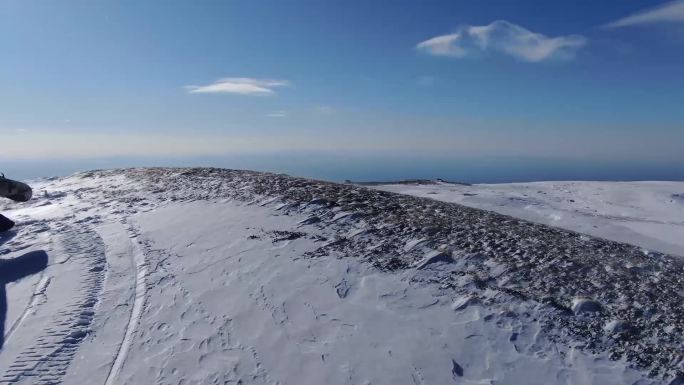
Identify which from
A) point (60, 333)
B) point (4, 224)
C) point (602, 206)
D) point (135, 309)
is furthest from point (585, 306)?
point (602, 206)

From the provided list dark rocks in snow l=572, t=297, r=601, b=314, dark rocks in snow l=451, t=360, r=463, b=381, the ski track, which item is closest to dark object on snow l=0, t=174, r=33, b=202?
the ski track

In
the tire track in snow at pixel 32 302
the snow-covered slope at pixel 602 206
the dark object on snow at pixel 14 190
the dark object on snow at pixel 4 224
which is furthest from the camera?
the dark object on snow at pixel 14 190

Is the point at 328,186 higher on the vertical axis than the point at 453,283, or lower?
higher

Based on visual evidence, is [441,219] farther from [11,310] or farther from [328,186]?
[11,310]

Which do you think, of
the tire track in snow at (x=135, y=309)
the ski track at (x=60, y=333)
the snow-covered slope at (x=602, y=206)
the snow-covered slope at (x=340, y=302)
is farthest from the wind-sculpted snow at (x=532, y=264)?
the snow-covered slope at (x=602, y=206)

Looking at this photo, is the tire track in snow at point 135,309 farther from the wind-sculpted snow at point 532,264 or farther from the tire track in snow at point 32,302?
the wind-sculpted snow at point 532,264

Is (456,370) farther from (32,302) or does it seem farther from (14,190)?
→ (14,190)

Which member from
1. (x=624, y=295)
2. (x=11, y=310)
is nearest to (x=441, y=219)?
(x=624, y=295)
